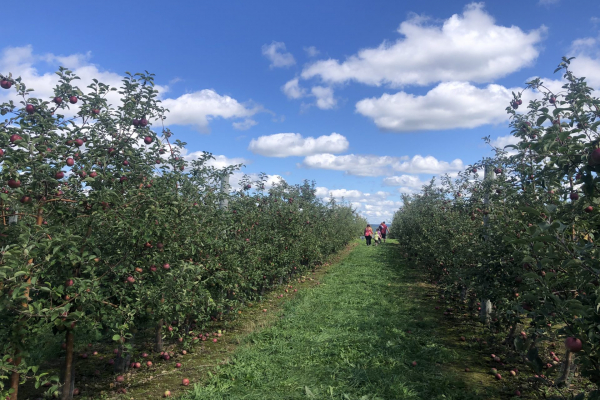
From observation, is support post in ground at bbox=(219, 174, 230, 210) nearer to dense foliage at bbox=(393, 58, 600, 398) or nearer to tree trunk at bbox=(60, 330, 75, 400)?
tree trunk at bbox=(60, 330, 75, 400)

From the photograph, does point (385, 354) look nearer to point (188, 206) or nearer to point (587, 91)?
point (188, 206)

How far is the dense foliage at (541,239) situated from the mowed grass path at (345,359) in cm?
97

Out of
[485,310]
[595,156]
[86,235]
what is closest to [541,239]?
[595,156]

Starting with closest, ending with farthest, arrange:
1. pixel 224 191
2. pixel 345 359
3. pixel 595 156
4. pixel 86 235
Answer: pixel 595 156
pixel 86 235
pixel 345 359
pixel 224 191

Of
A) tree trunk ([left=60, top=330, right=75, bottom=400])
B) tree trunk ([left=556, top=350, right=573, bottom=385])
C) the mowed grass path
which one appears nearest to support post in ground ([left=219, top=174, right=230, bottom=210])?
the mowed grass path

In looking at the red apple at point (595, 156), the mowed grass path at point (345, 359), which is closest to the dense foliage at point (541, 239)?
the red apple at point (595, 156)

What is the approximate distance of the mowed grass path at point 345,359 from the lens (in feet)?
12.5

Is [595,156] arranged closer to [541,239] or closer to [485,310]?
[541,239]

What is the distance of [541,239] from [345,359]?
3304 millimetres

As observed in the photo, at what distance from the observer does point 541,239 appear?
1957mm

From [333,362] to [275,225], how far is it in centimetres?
524

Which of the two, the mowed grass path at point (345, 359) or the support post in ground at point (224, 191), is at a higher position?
the support post in ground at point (224, 191)

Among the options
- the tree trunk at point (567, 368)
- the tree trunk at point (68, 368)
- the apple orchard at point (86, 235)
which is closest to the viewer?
the apple orchard at point (86, 235)

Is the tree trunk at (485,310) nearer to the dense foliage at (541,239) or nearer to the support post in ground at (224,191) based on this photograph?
the dense foliage at (541,239)
